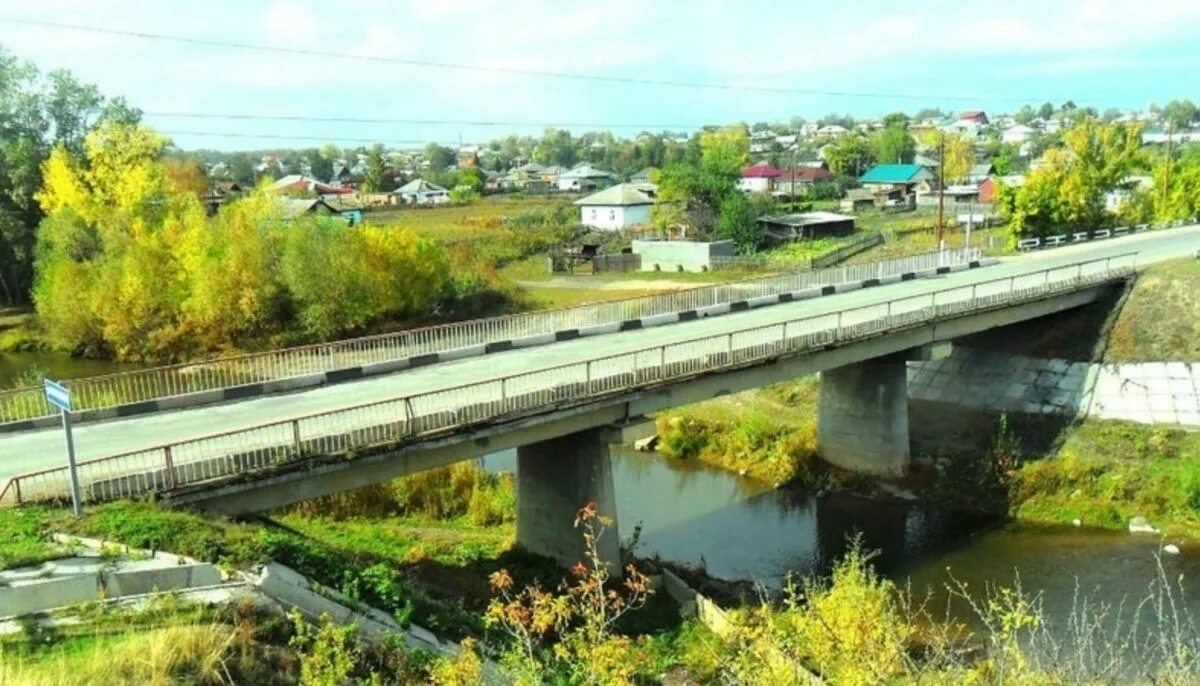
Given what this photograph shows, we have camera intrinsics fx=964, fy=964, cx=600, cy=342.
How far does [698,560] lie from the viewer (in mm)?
26422

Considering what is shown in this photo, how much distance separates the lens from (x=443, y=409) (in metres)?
19.5

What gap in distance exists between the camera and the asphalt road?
18.1m

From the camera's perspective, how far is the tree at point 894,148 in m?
145

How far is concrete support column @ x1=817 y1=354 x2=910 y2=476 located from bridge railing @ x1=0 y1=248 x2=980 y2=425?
5486 mm

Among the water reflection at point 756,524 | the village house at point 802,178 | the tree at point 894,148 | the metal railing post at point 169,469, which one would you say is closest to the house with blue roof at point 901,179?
the village house at point 802,178

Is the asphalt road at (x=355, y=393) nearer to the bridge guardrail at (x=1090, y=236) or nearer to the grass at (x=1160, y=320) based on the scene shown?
the grass at (x=1160, y=320)

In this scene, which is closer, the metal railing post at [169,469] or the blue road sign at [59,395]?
the blue road sign at [59,395]

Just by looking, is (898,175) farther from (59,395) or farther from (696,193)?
(59,395)

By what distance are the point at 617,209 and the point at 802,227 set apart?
19401 mm

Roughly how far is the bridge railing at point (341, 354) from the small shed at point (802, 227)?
3687cm

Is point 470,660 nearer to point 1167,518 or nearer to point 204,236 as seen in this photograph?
point 1167,518

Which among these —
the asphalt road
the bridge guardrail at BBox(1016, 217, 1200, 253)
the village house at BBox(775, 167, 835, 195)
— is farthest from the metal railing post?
the village house at BBox(775, 167, 835, 195)

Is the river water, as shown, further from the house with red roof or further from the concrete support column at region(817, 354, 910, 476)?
the house with red roof

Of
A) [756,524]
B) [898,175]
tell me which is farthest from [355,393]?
[898,175]
